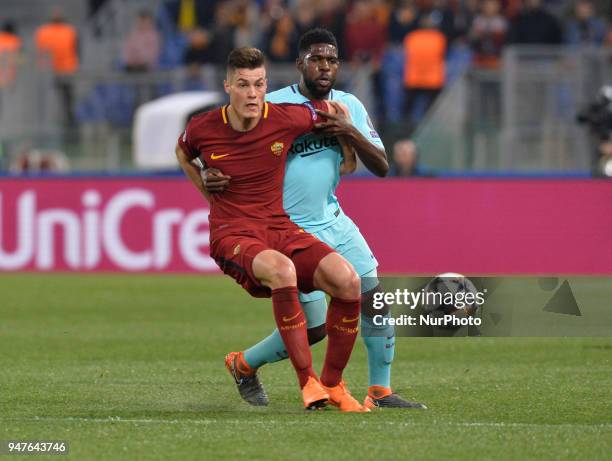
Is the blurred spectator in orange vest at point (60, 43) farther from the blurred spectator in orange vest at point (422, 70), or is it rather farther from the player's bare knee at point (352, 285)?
the player's bare knee at point (352, 285)

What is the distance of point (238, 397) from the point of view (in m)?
9.10

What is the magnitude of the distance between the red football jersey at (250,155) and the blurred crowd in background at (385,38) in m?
12.4

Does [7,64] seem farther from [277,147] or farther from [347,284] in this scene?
[347,284]

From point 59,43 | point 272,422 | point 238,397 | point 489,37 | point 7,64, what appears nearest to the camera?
point 272,422

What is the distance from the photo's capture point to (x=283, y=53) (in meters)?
22.4

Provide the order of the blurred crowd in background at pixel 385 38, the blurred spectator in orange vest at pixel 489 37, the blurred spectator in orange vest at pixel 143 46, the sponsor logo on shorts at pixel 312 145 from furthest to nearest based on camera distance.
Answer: the blurred spectator in orange vest at pixel 143 46 < the blurred spectator in orange vest at pixel 489 37 < the blurred crowd in background at pixel 385 38 < the sponsor logo on shorts at pixel 312 145

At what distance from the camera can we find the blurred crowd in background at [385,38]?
21.5m

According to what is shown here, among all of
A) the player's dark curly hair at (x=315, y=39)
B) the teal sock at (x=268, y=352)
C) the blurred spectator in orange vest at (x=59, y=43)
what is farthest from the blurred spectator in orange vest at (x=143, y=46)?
the teal sock at (x=268, y=352)

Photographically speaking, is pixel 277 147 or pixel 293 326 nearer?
pixel 293 326

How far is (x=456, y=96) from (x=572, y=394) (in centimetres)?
1179

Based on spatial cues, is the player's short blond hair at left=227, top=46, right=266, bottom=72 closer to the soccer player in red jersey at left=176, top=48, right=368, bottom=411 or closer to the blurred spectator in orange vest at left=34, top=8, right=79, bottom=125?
the soccer player in red jersey at left=176, top=48, right=368, bottom=411

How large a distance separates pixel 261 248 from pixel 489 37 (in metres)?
14.4

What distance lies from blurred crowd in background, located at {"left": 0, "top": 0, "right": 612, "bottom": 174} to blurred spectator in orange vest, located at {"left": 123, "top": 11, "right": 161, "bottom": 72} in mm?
16

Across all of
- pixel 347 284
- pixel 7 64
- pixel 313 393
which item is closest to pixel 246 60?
pixel 347 284
